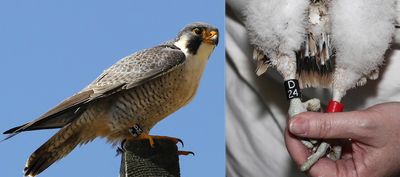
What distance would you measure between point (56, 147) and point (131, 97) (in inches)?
7.3

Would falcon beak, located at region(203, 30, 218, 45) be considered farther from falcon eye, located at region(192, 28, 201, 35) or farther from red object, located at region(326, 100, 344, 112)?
red object, located at region(326, 100, 344, 112)

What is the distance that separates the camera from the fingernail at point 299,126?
32.2 inches

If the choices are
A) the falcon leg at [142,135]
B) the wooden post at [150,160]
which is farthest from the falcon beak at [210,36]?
the wooden post at [150,160]

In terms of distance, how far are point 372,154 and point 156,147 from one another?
0.36m

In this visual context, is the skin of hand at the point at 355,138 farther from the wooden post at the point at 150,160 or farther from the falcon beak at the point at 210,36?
the falcon beak at the point at 210,36

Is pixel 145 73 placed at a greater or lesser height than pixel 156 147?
greater

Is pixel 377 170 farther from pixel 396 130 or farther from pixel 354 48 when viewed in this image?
pixel 354 48

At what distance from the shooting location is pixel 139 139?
1111 millimetres

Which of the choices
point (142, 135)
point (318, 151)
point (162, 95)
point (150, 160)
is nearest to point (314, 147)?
point (318, 151)

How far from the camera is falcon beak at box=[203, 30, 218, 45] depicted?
1.37m

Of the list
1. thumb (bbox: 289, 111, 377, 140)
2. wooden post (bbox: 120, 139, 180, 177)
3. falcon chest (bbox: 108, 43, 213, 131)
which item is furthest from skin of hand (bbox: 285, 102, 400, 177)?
falcon chest (bbox: 108, 43, 213, 131)

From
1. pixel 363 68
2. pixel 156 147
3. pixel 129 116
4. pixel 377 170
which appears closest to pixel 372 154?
pixel 377 170

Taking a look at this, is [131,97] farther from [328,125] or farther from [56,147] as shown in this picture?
[328,125]

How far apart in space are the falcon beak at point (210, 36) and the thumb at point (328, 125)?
1.86 feet
